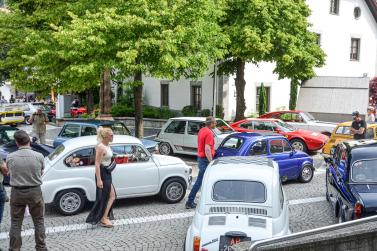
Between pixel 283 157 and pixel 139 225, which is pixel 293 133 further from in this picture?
pixel 139 225

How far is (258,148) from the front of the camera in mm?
→ 12359

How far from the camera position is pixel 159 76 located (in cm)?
1573

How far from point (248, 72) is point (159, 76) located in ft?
49.0

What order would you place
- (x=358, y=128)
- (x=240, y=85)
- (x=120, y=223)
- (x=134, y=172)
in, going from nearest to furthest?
(x=120, y=223), (x=134, y=172), (x=358, y=128), (x=240, y=85)

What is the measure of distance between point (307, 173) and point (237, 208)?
698 centimetres

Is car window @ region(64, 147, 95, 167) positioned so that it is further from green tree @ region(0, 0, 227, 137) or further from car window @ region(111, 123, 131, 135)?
car window @ region(111, 123, 131, 135)

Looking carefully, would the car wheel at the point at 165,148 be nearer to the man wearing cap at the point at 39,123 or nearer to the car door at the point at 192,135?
the car door at the point at 192,135

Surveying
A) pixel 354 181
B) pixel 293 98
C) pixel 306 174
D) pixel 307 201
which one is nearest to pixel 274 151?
pixel 306 174

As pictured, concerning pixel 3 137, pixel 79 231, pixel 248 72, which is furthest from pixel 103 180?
pixel 248 72

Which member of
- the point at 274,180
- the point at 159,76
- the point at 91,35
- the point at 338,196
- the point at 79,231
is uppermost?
the point at 91,35

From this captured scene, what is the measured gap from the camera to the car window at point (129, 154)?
10.5 metres

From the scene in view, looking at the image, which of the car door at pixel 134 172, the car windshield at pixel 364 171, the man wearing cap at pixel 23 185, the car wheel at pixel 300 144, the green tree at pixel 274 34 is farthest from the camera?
the green tree at pixel 274 34

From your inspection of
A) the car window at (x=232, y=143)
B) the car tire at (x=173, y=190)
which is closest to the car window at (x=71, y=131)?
the car window at (x=232, y=143)

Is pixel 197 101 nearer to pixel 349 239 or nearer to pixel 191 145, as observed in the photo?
pixel 191 145
